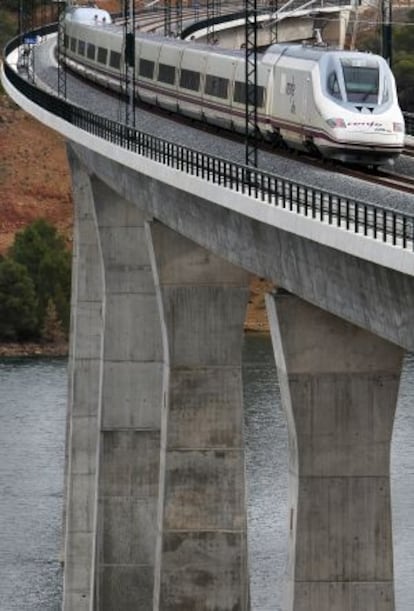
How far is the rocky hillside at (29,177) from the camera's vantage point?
160 m

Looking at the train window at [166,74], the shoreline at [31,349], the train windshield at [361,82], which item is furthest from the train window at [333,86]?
the shoreline at [31,349]

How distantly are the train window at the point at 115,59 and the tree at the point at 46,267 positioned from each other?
178ft

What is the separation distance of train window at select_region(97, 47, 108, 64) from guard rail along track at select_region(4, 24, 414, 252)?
11248 millimetres

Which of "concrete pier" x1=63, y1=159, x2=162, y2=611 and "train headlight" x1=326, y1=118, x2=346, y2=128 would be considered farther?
"concrete pier" x1=63, y1=159, x2=162, y2=611

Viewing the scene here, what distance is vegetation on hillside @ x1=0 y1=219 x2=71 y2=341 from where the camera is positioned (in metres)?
130

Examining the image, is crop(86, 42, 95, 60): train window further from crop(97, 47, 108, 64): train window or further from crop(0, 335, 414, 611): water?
crop(0, 335, 414, 611): water

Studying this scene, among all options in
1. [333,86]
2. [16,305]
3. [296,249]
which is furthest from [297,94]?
[16,305]

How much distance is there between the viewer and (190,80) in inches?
2499

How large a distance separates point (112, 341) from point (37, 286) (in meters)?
66.6

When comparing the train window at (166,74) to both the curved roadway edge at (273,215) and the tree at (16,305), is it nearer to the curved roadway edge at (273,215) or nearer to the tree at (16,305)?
the curved roadway edge at (273,215)

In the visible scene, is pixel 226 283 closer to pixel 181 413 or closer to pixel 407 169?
pixel 181 413

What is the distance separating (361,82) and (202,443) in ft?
32.0

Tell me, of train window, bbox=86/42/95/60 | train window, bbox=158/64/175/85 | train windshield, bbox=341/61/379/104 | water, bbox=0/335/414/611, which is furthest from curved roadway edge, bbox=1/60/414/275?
train window, bbox=86/42/95/60

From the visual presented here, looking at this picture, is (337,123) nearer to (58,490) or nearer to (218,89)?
(218,89)
